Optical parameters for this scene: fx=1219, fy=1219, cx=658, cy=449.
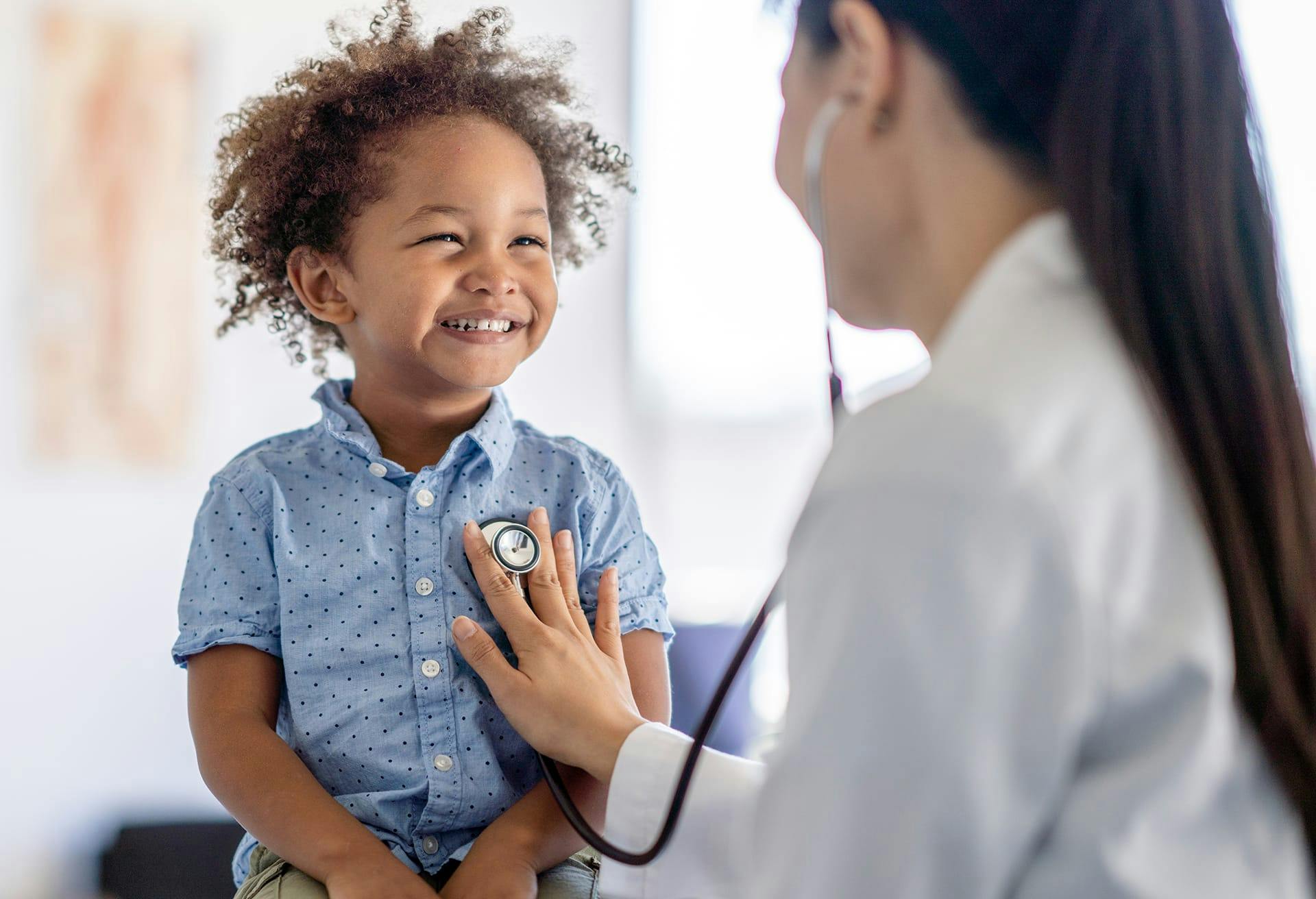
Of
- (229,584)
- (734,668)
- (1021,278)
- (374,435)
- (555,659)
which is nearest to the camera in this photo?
(1021,278)

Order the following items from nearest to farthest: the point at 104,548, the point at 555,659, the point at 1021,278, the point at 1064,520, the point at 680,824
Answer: the point at 1064,520 → the point at 1021,278 → the point at 680,824 → the point at 555,659 → the point at 104,548

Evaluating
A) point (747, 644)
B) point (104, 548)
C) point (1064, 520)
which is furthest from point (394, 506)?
point (104, 548)

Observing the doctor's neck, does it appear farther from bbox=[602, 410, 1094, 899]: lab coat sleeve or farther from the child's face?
the child's face

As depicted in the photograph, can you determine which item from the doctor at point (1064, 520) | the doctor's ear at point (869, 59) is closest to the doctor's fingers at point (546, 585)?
the doctor at point (1064, 520)

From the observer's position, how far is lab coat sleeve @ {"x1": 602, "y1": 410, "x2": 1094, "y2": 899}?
646 millimetres

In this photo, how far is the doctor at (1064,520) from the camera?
2.14 feet

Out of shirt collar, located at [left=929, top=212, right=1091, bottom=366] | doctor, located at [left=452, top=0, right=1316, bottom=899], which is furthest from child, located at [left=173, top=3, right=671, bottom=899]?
shirt collar, located at [left=929, top=212, right=1091, bottom=366]

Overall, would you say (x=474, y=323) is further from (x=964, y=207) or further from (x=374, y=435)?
(x=964, y=207)

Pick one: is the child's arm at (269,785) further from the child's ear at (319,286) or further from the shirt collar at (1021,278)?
the shirt collar at (1021,278)

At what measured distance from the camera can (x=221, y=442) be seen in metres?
3.08

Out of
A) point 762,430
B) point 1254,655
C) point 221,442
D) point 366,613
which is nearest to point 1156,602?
point 1254,655

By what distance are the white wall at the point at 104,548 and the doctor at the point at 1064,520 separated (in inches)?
80.9

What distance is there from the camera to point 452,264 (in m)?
1.36

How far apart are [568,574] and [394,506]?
21 centimetres
